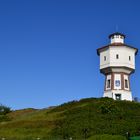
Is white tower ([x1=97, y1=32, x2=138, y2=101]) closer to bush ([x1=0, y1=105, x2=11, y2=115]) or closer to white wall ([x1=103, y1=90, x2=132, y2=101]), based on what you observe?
white wall ([x1=103, y1=90, x2=132, y2=101])

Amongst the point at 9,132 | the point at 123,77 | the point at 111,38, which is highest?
the point at 111,38

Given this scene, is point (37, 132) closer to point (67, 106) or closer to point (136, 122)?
point (136, 122)

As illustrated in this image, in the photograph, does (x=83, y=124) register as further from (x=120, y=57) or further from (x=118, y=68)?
(x=120, y=57)

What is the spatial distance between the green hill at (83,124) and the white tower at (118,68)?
10.3m

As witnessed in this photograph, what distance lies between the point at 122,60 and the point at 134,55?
3485 mm

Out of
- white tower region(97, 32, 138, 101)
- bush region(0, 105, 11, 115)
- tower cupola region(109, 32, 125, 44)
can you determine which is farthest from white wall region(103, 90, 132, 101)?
bush region(0, 105, 11, 115)

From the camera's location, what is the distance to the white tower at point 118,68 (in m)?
68.0

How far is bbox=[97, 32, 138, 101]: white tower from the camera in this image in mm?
68000

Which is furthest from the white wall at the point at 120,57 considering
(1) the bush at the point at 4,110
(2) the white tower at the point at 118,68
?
(1) the bush at the point at 4,110

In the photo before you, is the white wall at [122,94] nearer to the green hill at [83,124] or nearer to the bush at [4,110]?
the green hill at [83,124]

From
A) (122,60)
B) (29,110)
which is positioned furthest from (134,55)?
(29,110)

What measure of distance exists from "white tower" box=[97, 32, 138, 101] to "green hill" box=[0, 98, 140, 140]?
10263 millimetres

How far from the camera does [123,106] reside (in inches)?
2185

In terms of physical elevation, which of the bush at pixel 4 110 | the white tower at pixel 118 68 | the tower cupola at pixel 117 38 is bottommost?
the bush at pixel 4 110
